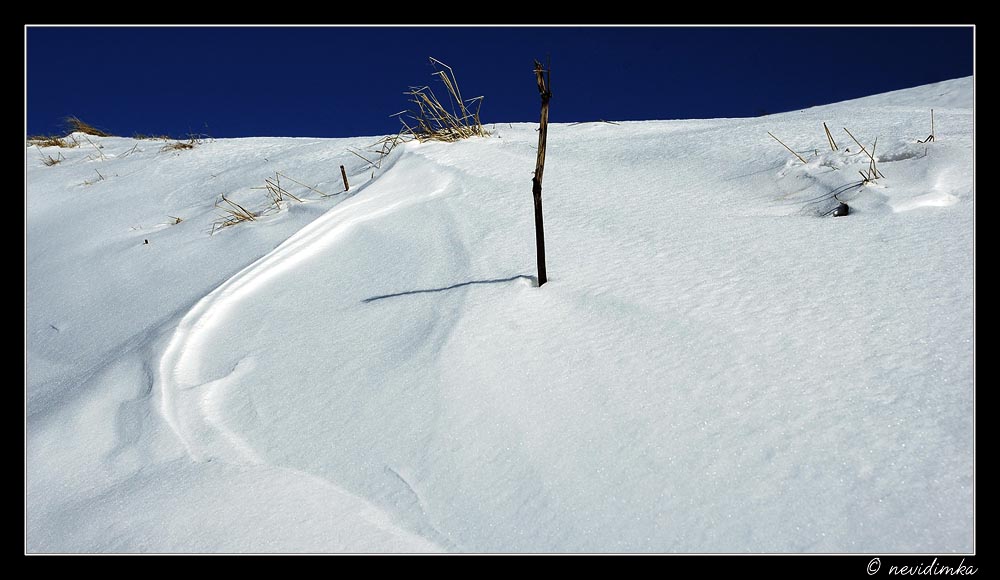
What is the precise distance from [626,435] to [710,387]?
0.19 metres

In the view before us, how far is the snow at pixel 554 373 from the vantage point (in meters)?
0.97

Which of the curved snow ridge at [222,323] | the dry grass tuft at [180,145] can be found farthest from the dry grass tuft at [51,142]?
the curved snow ridge at [222,323]

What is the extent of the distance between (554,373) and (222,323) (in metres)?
1.09

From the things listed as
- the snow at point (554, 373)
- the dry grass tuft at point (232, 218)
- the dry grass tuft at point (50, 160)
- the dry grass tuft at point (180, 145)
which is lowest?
the snow at point (554, 373)

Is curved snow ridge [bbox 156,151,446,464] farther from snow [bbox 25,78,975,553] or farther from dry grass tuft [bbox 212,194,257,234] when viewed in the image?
dry grass tuft [bbox 212,194,257,234]

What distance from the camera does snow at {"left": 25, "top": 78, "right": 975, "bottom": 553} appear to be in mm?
969

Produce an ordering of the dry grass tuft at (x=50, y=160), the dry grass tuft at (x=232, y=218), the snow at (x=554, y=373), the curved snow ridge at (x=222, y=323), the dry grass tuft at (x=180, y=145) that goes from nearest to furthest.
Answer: the snow at (x=554, y=373) → the curved snow ridge at (x=222, y=323) → the dry grass tuft at (x=232, y=218) → the dry grass tuft at (x=180, y=145) → the dry grass tuft at (x=50, y=160)

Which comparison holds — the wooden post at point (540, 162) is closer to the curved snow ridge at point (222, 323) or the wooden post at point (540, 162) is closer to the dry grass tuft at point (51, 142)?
the curved snow ridge at point (222, 323)

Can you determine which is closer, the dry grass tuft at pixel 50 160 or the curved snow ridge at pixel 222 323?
the curved snow ridge at pixel 222 323

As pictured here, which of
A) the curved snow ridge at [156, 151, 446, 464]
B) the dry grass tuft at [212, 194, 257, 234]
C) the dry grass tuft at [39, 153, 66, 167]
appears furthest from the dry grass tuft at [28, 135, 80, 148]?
the curved snow ridge at [156, 151, 446, 464]

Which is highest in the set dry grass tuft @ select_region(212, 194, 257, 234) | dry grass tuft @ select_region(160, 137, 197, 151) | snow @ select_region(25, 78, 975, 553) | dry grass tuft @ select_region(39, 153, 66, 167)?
dry grass tuft @ select_region(160, 137, 197, 151)

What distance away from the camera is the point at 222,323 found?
1.84 m

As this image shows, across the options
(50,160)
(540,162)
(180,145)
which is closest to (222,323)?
(540,162)

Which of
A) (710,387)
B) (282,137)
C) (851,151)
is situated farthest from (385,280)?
(282,137)
